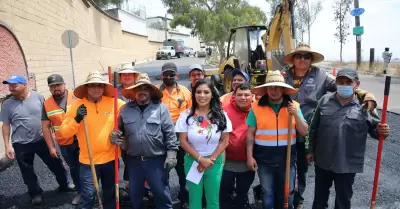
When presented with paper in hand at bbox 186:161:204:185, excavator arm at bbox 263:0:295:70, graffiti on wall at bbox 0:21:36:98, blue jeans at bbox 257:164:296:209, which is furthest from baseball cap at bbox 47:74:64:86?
excavator arm at bbox 263:0:295:70

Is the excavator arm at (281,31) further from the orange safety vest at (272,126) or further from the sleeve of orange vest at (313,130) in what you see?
the orange safety vest at (272,126)

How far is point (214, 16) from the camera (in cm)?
3281

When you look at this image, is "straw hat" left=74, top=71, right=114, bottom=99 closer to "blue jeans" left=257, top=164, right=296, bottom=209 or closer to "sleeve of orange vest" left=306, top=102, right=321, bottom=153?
"blue jeans" left=257, top=164, right=296, bottom=209

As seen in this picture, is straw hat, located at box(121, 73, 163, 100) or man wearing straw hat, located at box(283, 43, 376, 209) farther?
man wearing straw hat, located at box(283, 43, 376, 209)

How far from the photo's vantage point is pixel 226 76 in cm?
1023

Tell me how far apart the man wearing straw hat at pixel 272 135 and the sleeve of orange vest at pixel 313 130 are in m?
0.22

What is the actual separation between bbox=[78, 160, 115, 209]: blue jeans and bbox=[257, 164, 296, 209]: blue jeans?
64.1 inches

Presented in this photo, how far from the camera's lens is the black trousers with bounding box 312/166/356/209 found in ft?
10.3

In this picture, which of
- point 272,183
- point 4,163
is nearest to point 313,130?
point 272,183

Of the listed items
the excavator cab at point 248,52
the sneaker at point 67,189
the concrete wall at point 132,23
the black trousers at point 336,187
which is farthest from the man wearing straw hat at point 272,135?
the concrete wall at point 132,23

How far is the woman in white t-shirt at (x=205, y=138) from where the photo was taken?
10.3 ft

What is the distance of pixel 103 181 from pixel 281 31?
726 centimetres

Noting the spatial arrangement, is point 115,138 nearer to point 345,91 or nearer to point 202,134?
point 202,134

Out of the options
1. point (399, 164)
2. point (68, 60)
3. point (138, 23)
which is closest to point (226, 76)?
point (399, 164)
